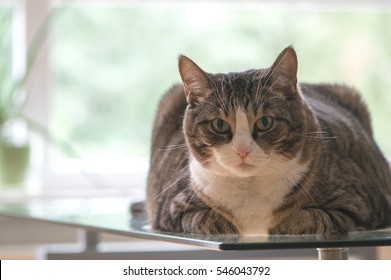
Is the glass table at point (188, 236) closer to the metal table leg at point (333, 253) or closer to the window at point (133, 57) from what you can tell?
the metal table leg at point (333, 253)

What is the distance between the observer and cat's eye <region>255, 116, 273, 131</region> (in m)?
1.13

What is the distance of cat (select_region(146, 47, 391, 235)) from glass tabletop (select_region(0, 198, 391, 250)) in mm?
50

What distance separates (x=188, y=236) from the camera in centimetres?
115

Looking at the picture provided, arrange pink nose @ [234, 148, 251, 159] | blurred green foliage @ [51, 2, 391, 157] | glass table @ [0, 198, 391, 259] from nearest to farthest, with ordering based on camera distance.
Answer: glass table @ [0, 198, 391, 259] → pink nose @ [234, 148, 251, 159] → blurred green foliage @ [51, 2, 391, 157]

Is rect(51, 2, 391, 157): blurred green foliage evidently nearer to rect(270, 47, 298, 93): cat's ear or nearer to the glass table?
the glass table

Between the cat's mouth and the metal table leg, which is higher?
the cat's mouth

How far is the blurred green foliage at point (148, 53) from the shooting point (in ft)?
8.43

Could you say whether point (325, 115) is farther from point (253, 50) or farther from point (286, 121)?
point (253, 50)

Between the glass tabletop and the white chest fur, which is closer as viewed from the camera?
the glass tabletop

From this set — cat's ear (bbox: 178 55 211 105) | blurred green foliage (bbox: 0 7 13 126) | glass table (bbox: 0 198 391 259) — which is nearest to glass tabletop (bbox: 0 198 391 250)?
glass table (bbox: 0 198 391 259)

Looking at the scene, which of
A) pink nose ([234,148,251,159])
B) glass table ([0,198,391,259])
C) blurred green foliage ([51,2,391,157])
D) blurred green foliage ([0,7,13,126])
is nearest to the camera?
glass table ([0,198,391,259])

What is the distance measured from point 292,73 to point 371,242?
0.28 m

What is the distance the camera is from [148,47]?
8.45 ft
